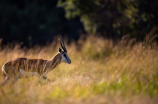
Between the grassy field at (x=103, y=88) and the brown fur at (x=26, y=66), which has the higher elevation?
the brown fur at (x=26, y=66)

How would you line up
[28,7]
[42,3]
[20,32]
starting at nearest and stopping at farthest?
[20,32] → [28,7] → [42,3]

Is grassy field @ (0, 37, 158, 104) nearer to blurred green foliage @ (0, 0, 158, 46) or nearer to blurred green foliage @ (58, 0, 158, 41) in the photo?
blurred green foliage @ (0, 0, 158, 46)

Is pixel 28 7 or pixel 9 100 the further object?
pixel 28 7

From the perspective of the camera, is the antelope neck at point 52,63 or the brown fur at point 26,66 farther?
the antelope neck at point 52,63

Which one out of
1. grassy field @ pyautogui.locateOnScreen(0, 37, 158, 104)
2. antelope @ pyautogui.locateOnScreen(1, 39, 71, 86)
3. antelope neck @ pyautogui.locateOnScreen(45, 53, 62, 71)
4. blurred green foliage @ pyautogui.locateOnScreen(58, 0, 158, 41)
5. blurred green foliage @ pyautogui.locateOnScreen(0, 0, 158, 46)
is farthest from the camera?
blurred green foliage @ pyautogui.locateOnScreen(0, 0, 158, 46)

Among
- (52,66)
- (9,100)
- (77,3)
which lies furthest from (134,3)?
(9,100)

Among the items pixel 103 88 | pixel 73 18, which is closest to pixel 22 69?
pixel 103 88

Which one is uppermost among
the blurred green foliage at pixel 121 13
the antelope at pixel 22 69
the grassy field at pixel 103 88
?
the blurred green foliage at pixel 121 13

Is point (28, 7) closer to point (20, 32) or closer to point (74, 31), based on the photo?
→ point (20, 32)

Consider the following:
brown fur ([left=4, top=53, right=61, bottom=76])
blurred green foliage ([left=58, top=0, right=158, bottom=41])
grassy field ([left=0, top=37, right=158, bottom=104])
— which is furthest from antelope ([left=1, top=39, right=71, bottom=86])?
blurred green foliage ([left=58, top=0, right=158, bottom=41])

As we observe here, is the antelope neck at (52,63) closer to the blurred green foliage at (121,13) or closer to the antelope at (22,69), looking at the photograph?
the antelope at (22,69)

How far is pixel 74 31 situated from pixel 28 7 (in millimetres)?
5574

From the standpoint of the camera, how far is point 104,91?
499 cm

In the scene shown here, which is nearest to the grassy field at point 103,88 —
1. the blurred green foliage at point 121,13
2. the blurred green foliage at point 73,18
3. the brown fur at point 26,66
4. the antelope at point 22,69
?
the antelope at point 22,69
